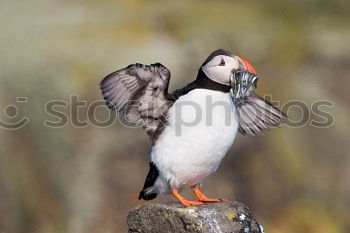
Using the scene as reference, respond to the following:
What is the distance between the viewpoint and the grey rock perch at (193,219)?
4133mm

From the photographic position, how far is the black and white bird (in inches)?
165

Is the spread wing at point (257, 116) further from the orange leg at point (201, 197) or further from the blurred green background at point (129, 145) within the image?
the blurred green background at point (129, 145)

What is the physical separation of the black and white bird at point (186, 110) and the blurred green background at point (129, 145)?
229 centimetres

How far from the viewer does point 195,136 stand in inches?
166

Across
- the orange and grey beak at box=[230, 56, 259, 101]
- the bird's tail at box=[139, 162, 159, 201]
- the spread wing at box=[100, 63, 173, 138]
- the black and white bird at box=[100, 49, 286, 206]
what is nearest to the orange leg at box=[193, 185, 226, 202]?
the black and white bird at box=[100, 49, 286, 206]

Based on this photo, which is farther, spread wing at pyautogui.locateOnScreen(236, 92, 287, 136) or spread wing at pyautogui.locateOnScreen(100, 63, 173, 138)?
spread wing at pyautogui.locateOnScreen(236, 92, 287, 136)

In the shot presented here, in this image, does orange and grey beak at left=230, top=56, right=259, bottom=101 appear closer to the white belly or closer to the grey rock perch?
the white belly

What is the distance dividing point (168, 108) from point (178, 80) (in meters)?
2.48

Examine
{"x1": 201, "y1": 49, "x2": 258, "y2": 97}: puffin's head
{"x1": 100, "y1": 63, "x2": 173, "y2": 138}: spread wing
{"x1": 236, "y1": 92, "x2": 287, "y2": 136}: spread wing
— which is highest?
{"x1": 201, "y1": 49, "x2": 258, "y2": 97}: puffin's head

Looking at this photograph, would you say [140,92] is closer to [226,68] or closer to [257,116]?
[226,68]

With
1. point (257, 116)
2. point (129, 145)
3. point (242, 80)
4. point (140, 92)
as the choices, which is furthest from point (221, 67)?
point (129, 145)

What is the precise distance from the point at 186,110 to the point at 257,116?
1.69 ft

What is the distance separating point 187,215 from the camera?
163 inches

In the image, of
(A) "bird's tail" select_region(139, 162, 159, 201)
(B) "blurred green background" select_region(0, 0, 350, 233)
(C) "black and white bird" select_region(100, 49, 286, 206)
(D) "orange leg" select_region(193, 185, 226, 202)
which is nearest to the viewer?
(C) "black and white bird" select_region(100, 49, 286, 206)
